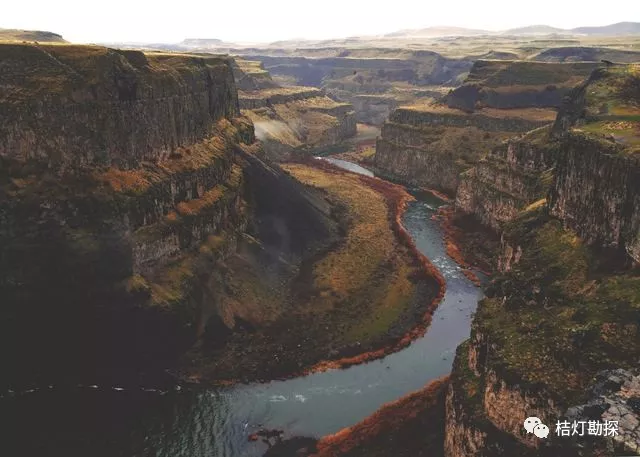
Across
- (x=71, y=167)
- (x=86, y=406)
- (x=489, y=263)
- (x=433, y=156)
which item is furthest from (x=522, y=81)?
(x=86, y=406)

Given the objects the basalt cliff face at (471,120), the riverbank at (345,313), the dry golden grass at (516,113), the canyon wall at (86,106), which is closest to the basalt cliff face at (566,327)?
the riverbank at (345,313)

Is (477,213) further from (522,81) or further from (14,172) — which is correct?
(14,172)

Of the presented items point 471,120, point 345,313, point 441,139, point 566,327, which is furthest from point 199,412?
point 471,120

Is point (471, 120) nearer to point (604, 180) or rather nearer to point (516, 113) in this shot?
point (516, 113)

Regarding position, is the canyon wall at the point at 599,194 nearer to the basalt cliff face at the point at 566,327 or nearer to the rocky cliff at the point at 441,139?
the basalt cliff face at the point at 566,327

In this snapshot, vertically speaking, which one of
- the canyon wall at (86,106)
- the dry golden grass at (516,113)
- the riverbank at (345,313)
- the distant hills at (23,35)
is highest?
the distant hills at (23,35)

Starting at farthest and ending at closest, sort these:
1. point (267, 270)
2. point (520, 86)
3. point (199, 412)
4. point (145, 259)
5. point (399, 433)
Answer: point (520, 86) → point (267, 270) → point (145, 259) → point (199, 412) → point (399, 433)

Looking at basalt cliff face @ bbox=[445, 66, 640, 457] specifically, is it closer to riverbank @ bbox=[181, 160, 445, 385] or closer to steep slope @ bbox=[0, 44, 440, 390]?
riverbank @ bbox=[181, 160, 445, 385]

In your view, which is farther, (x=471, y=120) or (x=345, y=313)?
(x=471, y=120)
